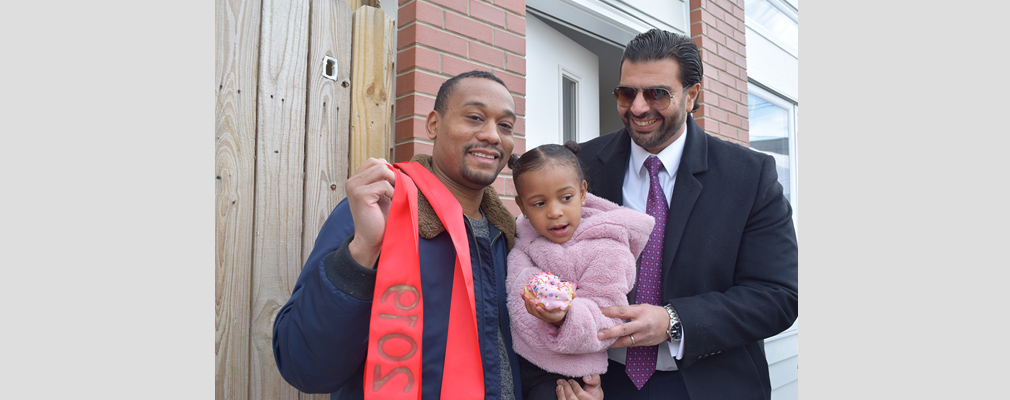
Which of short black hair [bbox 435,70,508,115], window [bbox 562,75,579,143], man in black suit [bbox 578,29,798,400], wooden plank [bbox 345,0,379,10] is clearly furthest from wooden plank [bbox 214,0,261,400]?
window [bbox 562,75,579,143]

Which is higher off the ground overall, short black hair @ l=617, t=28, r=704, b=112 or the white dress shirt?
short black hair @ l=617, t=28, r=704, b=112

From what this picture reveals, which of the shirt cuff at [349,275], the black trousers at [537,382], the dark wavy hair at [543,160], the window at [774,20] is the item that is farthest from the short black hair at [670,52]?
the window at [774,20]

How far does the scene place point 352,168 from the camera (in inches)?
89.7

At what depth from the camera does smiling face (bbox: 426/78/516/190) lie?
1.87m

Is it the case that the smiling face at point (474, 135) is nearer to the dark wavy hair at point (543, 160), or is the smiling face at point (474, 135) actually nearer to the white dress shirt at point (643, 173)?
the dark wavy hair at point (543, 160)

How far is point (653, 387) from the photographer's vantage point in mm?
1990

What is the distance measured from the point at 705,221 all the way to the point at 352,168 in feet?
4.54

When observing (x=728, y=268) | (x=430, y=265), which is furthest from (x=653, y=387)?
(x=430, y=265)

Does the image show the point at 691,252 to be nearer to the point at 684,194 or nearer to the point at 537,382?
the point at 684,194

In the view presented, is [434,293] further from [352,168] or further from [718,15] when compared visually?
[718,15]

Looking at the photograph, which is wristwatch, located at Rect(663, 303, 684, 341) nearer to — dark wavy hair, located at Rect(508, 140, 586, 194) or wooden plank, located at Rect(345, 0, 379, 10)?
dark wavy hair, located at Rect(508, 140, 586, 194)

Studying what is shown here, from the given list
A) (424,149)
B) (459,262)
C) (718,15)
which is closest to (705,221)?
(459,262)

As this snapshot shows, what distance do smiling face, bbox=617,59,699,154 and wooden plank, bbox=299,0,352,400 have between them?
1.13 metres

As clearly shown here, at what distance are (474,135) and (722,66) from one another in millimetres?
3496
